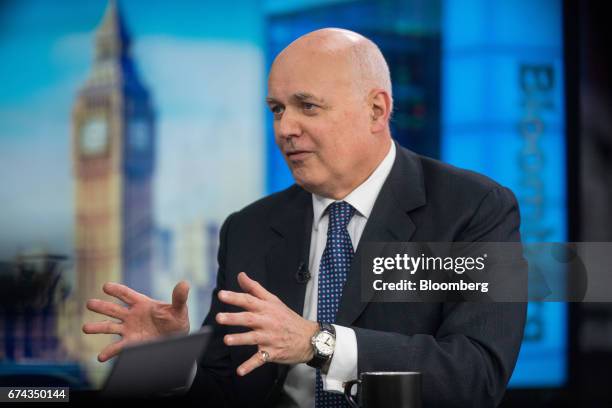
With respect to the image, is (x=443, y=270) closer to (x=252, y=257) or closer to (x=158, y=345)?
(x=252, y=257)

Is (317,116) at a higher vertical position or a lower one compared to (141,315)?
higher

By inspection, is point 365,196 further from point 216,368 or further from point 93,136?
point 93,136

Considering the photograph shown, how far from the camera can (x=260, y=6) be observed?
13.0 feet

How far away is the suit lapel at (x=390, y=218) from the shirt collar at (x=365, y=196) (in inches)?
0.9

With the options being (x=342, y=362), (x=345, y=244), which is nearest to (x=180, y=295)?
(x=342, y=362)

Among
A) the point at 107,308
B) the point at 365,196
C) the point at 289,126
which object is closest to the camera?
the point at 107,308

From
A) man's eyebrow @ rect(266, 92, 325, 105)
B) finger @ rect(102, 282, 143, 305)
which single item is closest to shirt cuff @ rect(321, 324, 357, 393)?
finger @ rect(102, 282, 143, 305)

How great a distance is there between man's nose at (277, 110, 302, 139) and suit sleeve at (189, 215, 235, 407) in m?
0.39

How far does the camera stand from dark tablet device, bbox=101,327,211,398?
1316 mm

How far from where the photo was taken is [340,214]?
6.78 ft

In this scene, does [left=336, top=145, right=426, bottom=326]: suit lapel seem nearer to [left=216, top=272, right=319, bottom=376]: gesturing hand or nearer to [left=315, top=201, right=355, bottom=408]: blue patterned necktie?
[left=315, top=201, right=355, bottom=408]: blue patterned necktie

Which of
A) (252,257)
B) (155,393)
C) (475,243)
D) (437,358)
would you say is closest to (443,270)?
(475,243)

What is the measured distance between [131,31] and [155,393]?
107 inches

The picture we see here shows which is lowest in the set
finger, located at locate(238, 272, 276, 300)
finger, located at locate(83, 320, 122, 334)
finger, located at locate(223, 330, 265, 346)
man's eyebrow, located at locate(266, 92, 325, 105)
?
finger, located at locate(83, 320, 122, 334)
